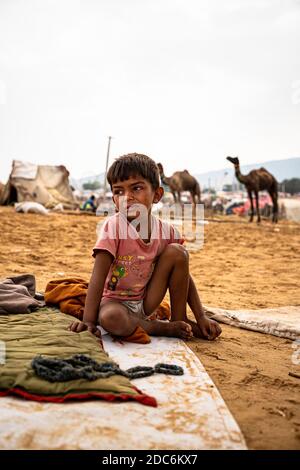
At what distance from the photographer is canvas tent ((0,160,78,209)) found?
16.5 metres

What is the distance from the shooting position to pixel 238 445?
121cm

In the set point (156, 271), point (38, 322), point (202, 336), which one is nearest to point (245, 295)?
point (202, 336)

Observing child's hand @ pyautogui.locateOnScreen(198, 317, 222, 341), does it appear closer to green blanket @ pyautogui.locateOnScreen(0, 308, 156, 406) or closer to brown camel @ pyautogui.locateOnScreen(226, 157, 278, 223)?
green blanket @ pyautogui.locateOnScreen(0, 308, 156, 406)

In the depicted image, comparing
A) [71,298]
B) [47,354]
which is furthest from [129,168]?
[47,354]

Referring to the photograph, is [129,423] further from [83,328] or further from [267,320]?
[267,320]

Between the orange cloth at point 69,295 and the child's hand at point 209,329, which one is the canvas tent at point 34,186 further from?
the child's hand at point 209,329

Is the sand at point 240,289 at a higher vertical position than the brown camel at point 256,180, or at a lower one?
lower

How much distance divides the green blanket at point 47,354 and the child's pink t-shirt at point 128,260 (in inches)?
12.9

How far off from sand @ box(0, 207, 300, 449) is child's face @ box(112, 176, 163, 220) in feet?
2.60

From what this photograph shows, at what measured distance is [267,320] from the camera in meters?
2.72

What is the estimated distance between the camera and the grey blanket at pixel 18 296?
251cm

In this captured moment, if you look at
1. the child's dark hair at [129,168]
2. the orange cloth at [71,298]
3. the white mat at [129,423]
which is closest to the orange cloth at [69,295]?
the orange cloth at [71,298]

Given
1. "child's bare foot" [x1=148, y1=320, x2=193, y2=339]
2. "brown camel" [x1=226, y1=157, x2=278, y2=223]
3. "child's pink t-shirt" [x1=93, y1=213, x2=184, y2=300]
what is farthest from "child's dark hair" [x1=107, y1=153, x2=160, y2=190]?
"brown camel" [x1=226, y1=157, x2=278, y2=223]

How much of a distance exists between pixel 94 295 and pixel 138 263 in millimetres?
308
